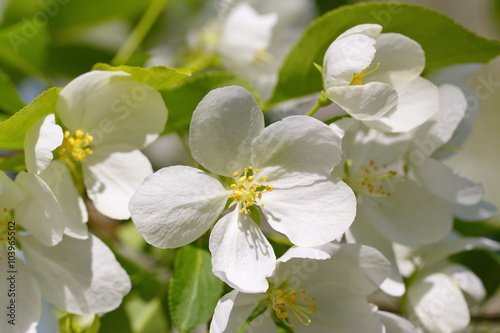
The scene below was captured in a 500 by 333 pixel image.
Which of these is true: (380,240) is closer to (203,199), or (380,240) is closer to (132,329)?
(203,199)

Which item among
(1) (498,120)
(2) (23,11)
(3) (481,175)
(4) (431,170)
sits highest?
(2) (23,11)

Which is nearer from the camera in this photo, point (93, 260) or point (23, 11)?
point (93, 260)

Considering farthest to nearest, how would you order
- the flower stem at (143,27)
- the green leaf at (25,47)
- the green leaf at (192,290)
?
1. the flower stem at (143,27)
2. the green leaf at (25,47)
3. the green leaf at (192,290)

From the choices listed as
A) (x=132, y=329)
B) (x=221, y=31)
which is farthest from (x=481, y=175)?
(x=132, y=329)

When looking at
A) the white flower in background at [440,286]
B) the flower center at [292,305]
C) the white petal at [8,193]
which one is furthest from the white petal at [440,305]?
the white petal at [8,193]

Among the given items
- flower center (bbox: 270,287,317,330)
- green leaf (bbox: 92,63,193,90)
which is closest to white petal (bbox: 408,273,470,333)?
flower center (bbox: 270,287,317,330)

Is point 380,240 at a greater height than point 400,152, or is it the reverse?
point 400,152

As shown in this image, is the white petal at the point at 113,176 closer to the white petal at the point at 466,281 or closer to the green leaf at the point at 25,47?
the green leaf at the point at 25,47
